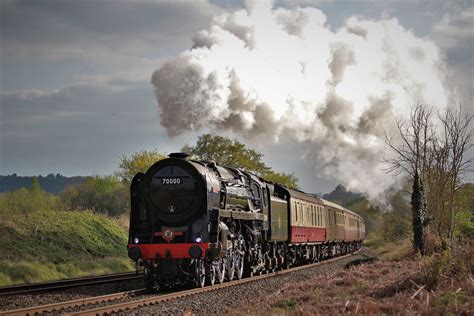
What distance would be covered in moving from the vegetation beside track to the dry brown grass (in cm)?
1294

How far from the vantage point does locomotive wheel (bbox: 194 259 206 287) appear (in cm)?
1860

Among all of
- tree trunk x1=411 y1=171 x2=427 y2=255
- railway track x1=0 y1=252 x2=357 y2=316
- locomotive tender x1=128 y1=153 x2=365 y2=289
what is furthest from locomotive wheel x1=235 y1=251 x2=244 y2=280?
tree trunk x1=411 y1=171 x2=427 y2=255

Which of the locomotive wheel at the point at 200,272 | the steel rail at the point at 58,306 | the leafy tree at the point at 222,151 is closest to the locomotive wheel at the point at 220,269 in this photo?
the locomotive wheel at the point at 200,272

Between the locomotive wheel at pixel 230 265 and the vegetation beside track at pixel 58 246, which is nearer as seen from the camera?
the locomotive wheel at pixel 230 265

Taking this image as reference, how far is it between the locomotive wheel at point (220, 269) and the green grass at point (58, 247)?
8464 millimetres

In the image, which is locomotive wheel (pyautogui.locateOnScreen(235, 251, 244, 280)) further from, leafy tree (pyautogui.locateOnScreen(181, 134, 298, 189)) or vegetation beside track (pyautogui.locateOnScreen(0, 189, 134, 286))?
leafy tree (pyautogui.locateOnScreen(181, 134, 298, 189))

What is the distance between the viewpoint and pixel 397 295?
1281 cm

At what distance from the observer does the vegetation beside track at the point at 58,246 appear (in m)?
26.0

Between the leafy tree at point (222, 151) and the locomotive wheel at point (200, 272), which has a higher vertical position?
the leafy tree at point (222, 151)

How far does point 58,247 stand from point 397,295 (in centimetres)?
2236

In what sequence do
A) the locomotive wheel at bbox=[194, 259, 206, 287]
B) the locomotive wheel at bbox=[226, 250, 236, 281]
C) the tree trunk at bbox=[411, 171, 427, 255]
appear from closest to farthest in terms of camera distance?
the locomotive wheel at bbox=[194, 259, 206, 287] → the locomotive wheel at bbox=[226, 250, 236, 281] → the tree trunk at bbox=[411, 171, 427, 255]

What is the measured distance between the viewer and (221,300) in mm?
15859

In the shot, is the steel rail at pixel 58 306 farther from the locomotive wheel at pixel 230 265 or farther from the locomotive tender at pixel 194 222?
the locomotive wheel at pixel 230 265

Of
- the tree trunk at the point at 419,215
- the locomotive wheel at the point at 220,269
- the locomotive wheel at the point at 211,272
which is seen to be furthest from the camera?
the tree trunk at the point at 419,215
